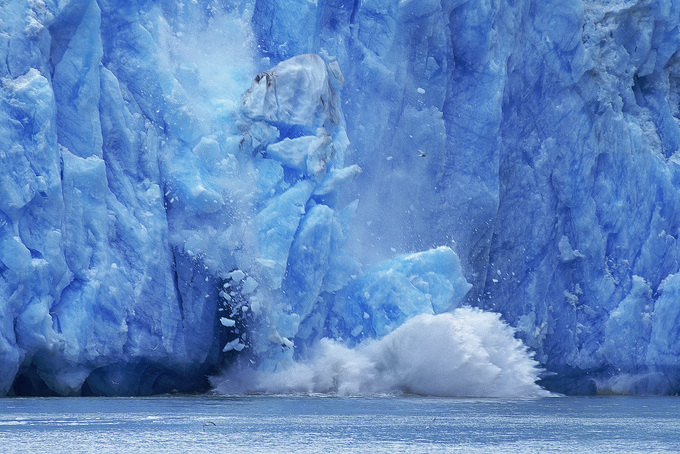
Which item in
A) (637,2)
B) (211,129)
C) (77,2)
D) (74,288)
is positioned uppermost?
(637,2)

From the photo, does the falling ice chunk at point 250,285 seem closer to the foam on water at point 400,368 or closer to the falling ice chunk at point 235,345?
the falling ice chunk at point 235,345

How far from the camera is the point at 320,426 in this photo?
8.26m

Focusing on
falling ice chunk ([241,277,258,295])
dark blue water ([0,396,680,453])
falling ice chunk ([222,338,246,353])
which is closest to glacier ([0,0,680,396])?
falling ice chunk ([241,277,258,295])

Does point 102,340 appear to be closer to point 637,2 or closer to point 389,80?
point 389,80

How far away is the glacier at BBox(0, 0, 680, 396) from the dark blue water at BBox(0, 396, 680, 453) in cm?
100

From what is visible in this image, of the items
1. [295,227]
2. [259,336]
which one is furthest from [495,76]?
[259,336]

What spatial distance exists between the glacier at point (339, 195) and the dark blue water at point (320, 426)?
1001mm

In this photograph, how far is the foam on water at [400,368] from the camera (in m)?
12.6

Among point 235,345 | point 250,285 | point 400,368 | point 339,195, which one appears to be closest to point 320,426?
point 250,285

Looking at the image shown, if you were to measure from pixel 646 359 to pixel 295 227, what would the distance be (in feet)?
21.5

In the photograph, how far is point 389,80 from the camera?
14.1m

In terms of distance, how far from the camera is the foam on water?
12633mm

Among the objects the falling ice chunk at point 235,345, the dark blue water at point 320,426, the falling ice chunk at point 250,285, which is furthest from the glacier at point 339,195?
the dark blue water at point 320,426

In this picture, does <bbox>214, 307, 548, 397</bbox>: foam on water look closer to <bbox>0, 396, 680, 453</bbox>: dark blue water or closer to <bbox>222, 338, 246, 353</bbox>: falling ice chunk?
<bbox>222, 338, 246, 353</bbox>: falling ice chunk
